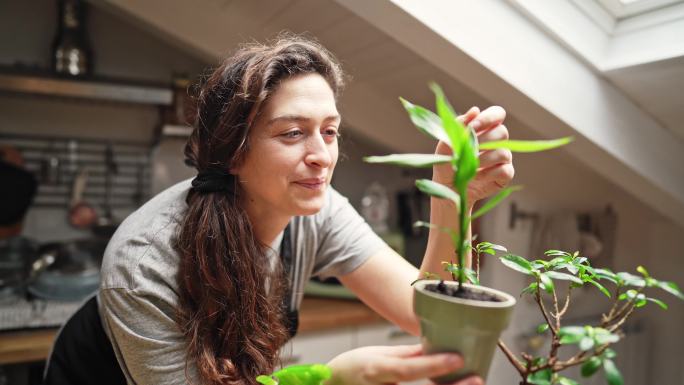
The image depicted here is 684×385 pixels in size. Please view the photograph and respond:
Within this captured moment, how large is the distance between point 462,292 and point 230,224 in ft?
1.66

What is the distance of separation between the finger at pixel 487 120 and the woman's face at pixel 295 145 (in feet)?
0.81

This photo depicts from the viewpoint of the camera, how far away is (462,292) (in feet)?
1.54

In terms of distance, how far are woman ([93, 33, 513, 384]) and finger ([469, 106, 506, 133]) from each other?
0.06 m

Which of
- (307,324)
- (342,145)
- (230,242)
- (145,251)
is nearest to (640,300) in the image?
(230,242)

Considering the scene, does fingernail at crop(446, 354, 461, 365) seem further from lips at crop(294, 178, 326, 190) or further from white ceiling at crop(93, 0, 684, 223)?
white ceiling at crop(93, 0, 684, 223)

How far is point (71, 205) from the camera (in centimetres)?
203

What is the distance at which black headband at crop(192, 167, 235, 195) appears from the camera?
2.86 feet

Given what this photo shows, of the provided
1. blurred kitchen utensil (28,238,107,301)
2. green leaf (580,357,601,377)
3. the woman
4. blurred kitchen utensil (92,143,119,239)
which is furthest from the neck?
blurred kitchen utensil (92,143,119,239)

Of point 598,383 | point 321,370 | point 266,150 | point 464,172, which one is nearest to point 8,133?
point 266,150

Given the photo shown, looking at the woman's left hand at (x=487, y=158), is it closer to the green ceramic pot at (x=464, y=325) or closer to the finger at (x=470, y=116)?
the finger at (x=470, y=116)

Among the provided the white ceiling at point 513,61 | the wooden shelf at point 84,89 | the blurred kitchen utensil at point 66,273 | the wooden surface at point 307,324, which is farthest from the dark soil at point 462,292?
the wooden shelf at point 84,89

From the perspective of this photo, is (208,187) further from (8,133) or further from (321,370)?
(8,133)

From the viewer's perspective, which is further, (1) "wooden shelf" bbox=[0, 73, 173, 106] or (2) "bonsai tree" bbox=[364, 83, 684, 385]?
(1) "wooden shelf" bbox=[0, 73, 173, 106]

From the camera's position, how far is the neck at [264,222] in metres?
0.93
